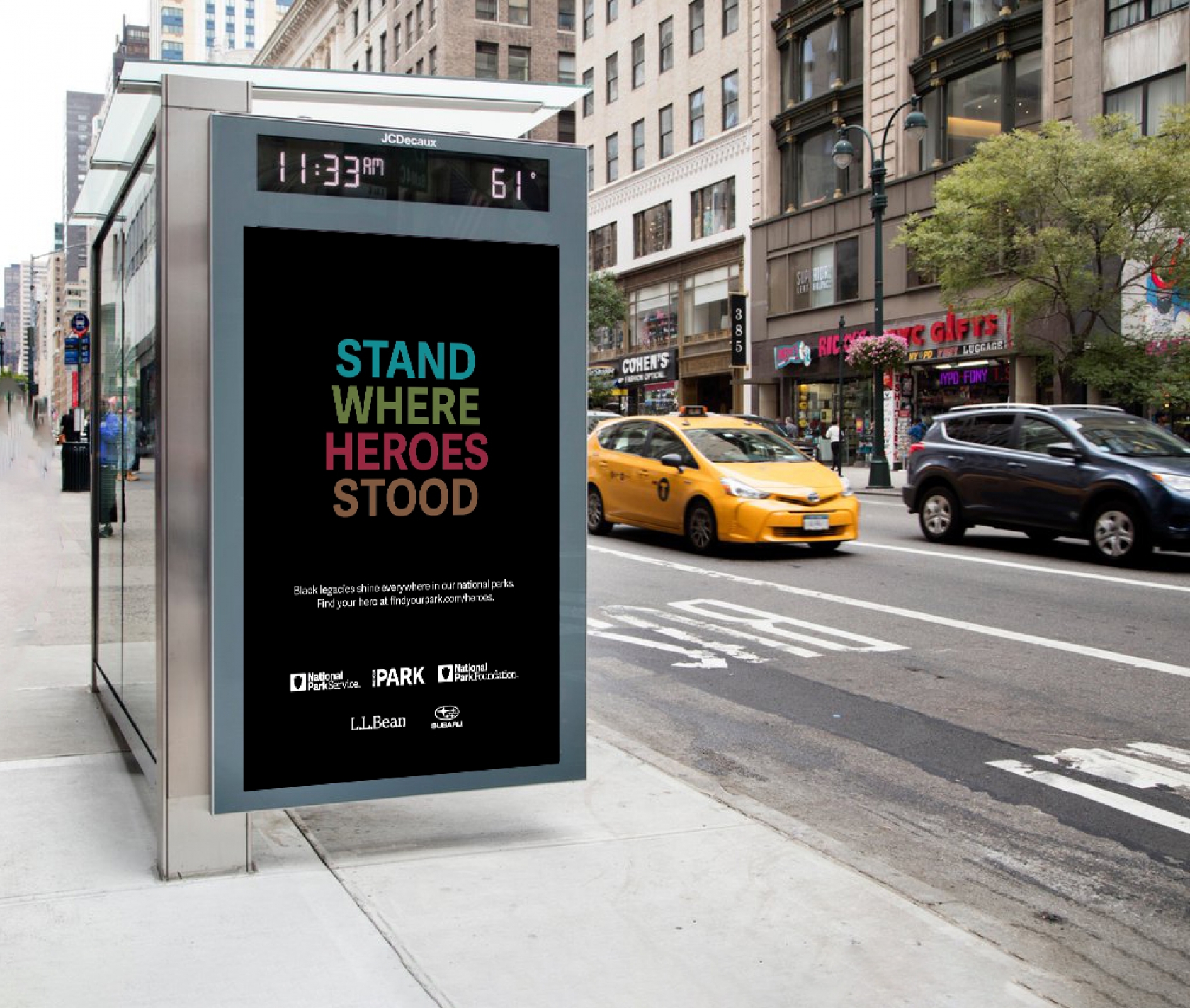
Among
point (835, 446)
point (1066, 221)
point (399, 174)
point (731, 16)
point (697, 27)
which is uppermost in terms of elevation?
point (697, 27)

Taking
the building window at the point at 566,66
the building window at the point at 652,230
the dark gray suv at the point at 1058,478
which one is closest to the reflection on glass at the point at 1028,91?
the building window at the point at 652,230

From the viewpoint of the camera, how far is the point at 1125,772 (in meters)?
5.83

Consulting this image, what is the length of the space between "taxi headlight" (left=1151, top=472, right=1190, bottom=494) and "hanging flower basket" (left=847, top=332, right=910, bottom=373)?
17598 millimetres

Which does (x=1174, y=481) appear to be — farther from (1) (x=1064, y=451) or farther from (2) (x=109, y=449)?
(2) (x=109, y=449)

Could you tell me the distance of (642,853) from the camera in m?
4.31

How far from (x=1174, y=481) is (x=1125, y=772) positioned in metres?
8.63

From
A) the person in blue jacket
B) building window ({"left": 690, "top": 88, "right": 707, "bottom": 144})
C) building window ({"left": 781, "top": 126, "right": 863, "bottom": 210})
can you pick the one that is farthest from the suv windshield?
building window ({"left": 690, "top": 88, "right": 707, "bottom": 144})

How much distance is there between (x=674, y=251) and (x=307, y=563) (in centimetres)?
4833

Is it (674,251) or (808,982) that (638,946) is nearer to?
(808,982)

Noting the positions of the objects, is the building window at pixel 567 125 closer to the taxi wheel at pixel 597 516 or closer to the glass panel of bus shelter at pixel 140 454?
the taxi wheel at pixel 597 516

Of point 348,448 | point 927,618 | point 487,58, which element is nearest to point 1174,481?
point 927,618

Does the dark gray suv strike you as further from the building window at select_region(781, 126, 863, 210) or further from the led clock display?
the building window at select_region(781, 126, 863, 210)

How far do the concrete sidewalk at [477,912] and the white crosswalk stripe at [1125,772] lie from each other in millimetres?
1557

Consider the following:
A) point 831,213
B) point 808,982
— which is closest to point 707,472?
point 808,982
